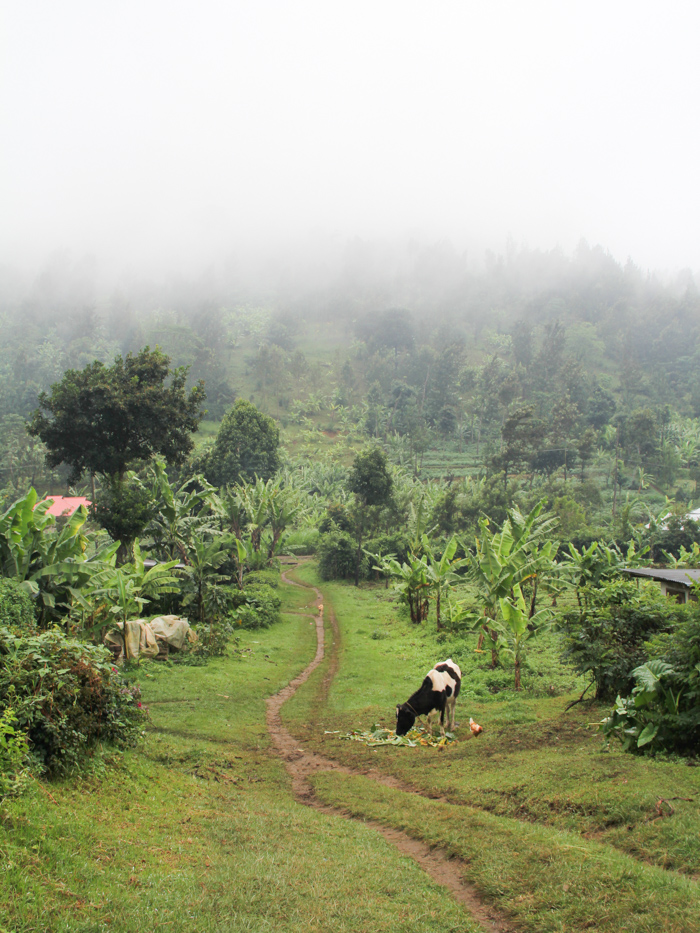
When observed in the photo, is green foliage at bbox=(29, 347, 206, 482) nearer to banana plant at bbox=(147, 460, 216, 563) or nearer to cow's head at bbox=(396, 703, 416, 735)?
banana plant at bbox=(147, 460, 216, 563)

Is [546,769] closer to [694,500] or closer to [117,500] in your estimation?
[117,500]

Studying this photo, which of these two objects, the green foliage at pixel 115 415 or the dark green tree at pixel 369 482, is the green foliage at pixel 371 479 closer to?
the dark green tree at pixel 369 482

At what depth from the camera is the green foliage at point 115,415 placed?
80.0 feet

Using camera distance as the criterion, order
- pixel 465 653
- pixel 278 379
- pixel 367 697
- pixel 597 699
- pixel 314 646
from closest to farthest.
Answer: pixel 597 699 < pixel 367 697 < pixel 465 653 < pixel 314 646 < pixel 278 379

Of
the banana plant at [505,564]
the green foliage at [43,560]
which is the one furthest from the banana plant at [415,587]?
the green foliage at [43,560]

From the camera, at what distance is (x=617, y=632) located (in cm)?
989

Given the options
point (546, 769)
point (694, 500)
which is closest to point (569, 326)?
point (694, 500)

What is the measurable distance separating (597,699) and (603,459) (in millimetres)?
64629

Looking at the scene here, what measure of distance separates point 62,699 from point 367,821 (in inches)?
157

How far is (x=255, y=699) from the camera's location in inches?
522

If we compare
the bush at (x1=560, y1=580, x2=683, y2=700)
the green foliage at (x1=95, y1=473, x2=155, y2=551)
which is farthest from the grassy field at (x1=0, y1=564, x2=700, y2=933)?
the green foliage at (x1=95, y1=473, x2=155, y2=551)

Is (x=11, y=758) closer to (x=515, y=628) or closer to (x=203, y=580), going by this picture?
(x=515, y=628)

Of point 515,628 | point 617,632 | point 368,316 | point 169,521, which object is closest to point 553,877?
point 617,632

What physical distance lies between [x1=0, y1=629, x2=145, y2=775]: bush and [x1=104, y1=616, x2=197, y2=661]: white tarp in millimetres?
7472
